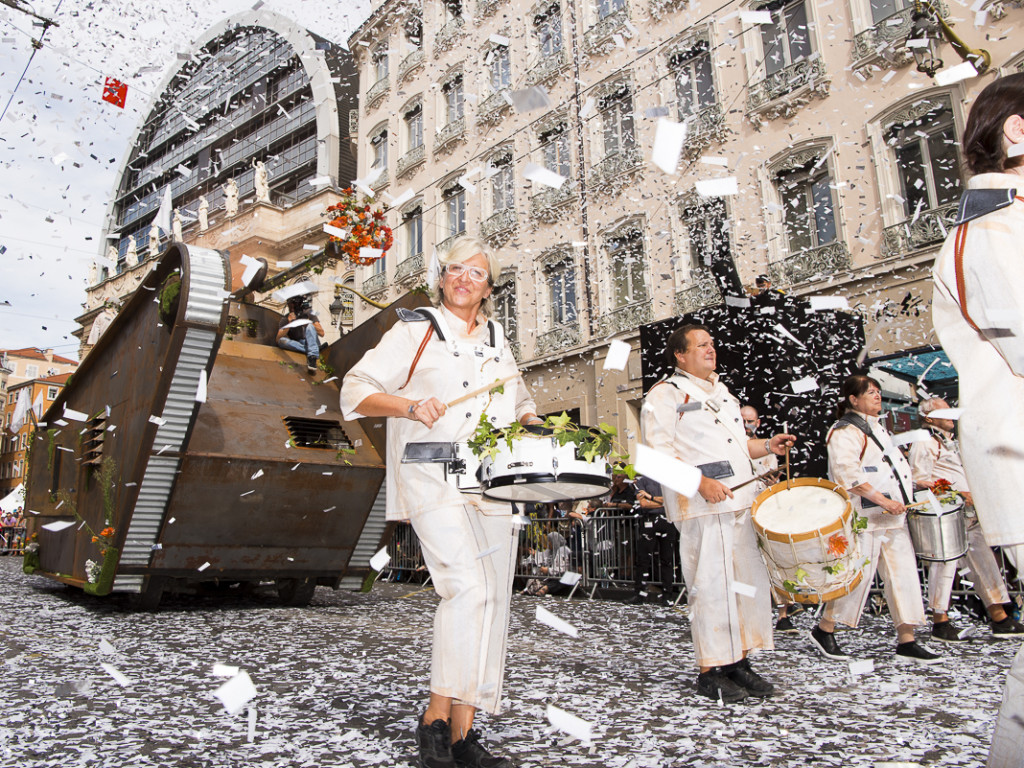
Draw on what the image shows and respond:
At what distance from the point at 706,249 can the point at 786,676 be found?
12.0 m

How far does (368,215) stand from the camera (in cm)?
951

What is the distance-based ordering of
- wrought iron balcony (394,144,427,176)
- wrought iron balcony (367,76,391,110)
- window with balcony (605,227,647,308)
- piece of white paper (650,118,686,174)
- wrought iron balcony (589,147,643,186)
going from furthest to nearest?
Result: wrought iron balcony (367,76,391,110)
wrought iron balcony (394,144,427,176)
wrought iron balcony (589,147,643,186)
window with balcony (605,227,647,308)
piece of white paper (650,118,686,174)

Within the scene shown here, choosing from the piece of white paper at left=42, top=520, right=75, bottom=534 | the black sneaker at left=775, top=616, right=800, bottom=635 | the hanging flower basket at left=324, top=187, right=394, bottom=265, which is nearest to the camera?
the black sneaker at left=775, top=616, right=800, bottom=635

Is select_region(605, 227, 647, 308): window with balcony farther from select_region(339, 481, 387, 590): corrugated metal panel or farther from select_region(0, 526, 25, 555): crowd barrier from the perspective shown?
select_region(0, 526, 25, 555): crowd barrier

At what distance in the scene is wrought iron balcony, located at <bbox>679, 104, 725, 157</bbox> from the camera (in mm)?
15086

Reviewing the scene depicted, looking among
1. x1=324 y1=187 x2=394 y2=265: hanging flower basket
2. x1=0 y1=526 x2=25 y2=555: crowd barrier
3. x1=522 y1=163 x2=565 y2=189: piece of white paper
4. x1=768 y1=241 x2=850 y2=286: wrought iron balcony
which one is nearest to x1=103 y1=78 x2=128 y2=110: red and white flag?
x1=324 y1=187 x2=394 y2=265: hanging flower basket

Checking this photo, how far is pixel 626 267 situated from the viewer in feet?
55.4

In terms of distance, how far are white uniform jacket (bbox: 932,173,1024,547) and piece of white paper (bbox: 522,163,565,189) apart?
1707 cm

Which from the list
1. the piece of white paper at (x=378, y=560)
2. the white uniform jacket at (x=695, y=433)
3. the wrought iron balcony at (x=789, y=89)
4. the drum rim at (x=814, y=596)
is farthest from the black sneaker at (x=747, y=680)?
the wrought iron balcony at (x=789, y=89)

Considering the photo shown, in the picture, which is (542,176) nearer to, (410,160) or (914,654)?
(410,160)

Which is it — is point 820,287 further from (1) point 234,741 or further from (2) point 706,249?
(1) point 234,741

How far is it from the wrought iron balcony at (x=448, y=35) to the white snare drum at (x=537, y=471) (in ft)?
72.6

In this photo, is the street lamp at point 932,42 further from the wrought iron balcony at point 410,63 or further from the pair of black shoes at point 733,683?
the wrought iron balcony at point 410,63

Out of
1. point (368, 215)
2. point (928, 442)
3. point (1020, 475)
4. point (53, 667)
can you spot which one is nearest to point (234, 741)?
point (53, 667)
